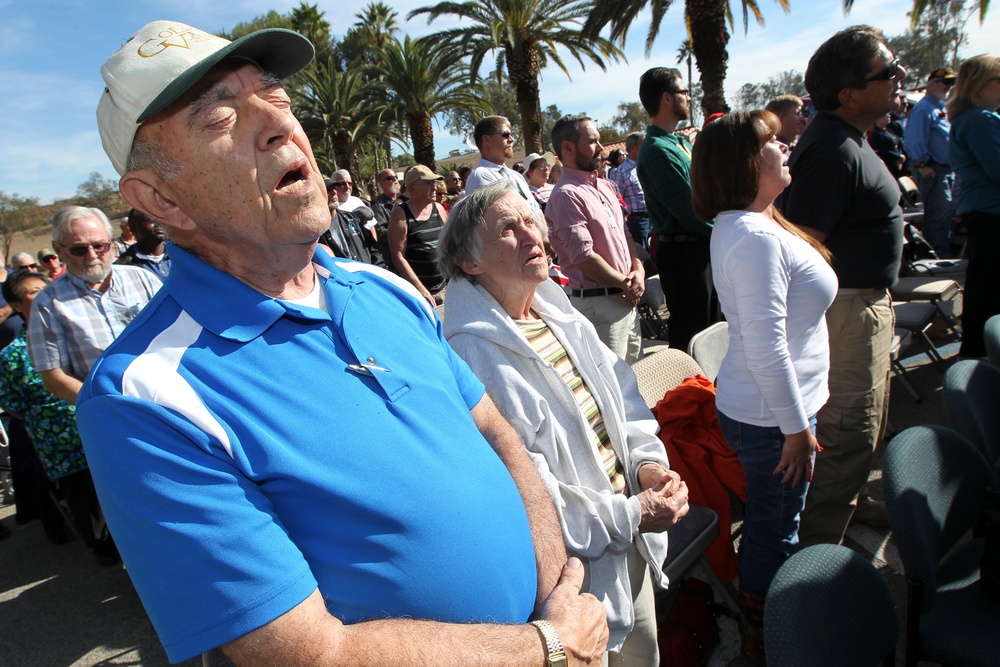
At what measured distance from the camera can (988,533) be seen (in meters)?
1.63

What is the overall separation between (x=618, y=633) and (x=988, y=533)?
3.40ft

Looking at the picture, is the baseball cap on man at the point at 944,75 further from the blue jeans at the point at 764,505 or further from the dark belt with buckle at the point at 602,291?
the blue jeans at the point at 764,505

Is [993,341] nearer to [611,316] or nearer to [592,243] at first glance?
[611,316]

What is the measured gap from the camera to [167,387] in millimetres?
925

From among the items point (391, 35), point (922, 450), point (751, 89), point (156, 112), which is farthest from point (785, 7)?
point (751, 89)

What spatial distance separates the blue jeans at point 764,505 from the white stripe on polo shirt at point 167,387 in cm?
181

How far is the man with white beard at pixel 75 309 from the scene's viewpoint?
3.12 m

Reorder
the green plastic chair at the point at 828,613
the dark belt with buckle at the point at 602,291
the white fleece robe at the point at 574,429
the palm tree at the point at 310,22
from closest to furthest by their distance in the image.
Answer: the green plastic chair at the point at 828,613, the white fleece robe at the point at 574,429, the dark belt with buckle at the point at 602,291, the palm tree at the point at 310,22

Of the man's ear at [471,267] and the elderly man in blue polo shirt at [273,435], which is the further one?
the man's ear at [471,267]

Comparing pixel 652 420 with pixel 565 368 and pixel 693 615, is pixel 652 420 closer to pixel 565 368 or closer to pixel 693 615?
pixel 565 368

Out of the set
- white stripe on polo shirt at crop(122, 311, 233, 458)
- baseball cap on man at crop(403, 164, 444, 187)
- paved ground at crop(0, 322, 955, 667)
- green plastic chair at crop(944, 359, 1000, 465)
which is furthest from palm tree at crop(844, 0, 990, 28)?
white stripe on polo shirt at crop(122, 311, 233, 458)

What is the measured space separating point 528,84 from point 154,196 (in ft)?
55.2

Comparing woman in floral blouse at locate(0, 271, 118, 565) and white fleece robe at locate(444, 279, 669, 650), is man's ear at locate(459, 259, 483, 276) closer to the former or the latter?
white fleece robe at locate(444, 279, 669, 650)

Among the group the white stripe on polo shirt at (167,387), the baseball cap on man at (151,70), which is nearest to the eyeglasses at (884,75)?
the baseball cap on man at (151,70)
